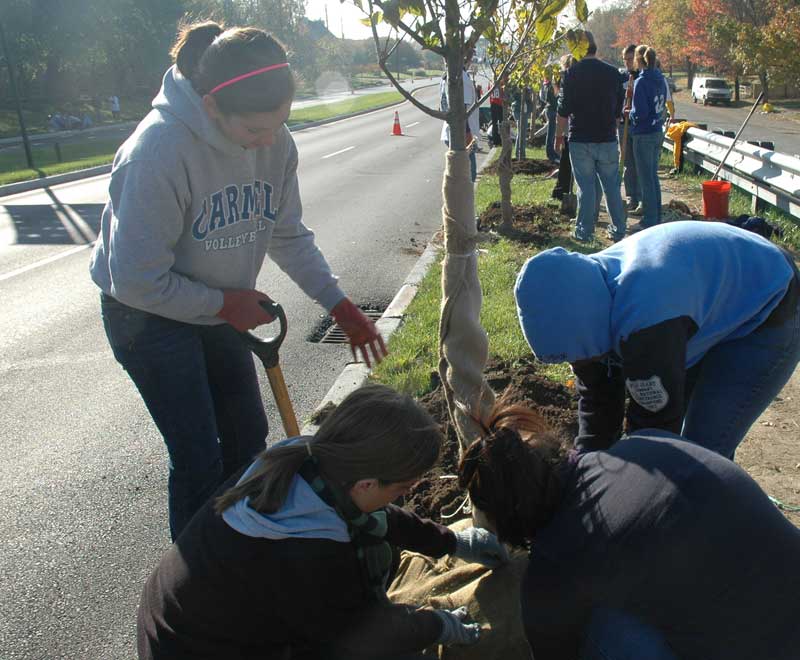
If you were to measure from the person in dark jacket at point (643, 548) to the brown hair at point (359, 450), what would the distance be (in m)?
0.18

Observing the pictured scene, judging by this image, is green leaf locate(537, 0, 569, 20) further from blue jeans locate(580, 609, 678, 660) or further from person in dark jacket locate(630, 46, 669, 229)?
person in dark jacket locate(630, 46, 669, 229)

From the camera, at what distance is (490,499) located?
1.89 metres

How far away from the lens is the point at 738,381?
8.14 feet

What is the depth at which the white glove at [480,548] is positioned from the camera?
2523 mm

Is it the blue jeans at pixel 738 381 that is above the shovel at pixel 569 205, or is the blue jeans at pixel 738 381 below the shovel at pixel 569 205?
above

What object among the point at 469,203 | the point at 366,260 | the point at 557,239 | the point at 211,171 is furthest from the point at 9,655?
the point at 557,239

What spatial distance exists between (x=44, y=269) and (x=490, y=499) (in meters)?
7.58

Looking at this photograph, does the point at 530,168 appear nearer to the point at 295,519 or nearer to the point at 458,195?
the point at 458,195

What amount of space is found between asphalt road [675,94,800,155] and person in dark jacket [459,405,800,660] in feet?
60.1

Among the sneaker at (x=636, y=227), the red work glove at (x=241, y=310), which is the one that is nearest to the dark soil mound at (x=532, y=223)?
the sneaker at (x=636, y=227)

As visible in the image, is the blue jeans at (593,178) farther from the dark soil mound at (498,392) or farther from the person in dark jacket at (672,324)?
the person in dark jacket at (672,324)

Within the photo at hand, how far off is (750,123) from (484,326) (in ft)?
86.8

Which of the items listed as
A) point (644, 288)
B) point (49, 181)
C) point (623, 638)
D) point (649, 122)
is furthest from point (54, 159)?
point (623, 638)

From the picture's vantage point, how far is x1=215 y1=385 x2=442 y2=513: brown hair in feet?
6.02
